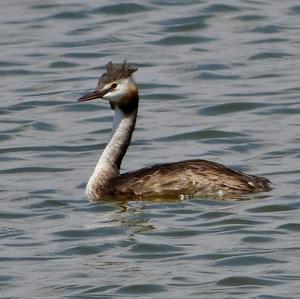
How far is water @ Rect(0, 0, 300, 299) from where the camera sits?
42.2 ft

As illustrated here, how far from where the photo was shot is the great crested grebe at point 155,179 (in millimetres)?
15344

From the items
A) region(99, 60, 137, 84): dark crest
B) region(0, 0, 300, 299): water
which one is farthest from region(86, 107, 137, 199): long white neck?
region(99, 60, 137, 84): dark crest

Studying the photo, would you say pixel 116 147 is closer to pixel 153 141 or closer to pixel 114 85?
pixel 114 85

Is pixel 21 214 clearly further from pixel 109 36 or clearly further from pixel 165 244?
pixel 109 36

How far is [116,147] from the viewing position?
16.1m

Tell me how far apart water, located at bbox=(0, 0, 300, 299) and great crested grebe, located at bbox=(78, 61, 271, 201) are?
0.15 metres

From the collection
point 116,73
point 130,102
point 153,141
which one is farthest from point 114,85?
point 153,141

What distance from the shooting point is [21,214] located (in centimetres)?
1508

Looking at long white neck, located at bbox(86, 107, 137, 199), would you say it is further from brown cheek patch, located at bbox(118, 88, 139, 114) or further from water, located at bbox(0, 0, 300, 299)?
water, located at bbox(0, 0, 300, 299)

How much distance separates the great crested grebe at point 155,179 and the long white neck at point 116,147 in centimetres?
1

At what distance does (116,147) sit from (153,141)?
7.07 feet

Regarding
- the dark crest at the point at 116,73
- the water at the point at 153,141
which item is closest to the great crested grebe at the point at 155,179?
the dark crest at the point at 116,73

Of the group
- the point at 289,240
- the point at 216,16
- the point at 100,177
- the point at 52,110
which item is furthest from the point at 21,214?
the point at 216,16

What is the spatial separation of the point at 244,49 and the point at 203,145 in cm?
516
